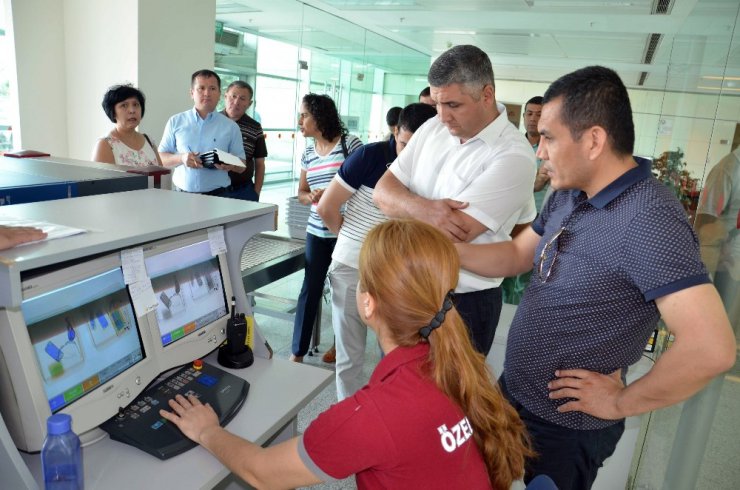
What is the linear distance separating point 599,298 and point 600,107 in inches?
16.8

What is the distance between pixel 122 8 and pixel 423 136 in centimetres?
268

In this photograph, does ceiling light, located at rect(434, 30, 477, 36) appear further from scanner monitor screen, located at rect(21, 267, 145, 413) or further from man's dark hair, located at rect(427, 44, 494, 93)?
scanner monitor screen, located at rect(21, 267, 145, 413)

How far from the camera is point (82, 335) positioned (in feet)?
3.88

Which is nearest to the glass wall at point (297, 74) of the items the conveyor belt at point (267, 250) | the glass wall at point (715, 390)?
the conveyor belt at point (267, 250)

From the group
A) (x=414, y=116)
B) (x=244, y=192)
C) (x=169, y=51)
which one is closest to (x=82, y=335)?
(x=414, y=116)

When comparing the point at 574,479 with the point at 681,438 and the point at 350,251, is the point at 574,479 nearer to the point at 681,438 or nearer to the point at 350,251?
the point at 681,438

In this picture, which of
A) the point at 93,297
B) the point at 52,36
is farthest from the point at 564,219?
the point at 52,36

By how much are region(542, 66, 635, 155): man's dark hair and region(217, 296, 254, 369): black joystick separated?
1.09 meters

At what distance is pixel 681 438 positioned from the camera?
1779 mm

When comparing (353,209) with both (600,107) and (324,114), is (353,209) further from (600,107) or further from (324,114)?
(600,107)

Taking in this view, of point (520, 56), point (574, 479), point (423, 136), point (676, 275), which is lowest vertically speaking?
point (574, 479)

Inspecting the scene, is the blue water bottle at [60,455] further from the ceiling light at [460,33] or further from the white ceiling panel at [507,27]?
the ceiling light at [460,33]

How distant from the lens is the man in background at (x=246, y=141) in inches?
143

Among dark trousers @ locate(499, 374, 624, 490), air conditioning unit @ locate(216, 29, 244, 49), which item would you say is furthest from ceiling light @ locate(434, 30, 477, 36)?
dark trousers @ locate(499, 374, 624, 490)
